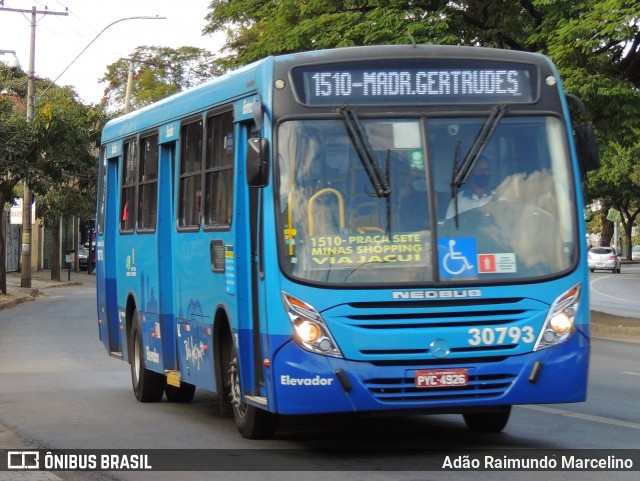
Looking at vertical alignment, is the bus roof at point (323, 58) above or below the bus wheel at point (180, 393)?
above

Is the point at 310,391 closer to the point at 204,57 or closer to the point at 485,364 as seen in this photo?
the point at 485,364

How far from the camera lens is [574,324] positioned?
921cm

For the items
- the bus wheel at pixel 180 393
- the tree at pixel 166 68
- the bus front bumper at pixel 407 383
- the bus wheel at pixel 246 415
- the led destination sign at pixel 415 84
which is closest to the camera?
the bus front bumper at pixel 407 383

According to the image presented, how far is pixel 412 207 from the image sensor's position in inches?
362

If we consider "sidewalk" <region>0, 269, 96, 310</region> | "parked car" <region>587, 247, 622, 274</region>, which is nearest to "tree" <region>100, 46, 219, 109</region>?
"sidewalk" <region>0, 269, 96, 310</region>

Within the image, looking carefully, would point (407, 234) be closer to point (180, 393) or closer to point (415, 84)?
point (415, 84)

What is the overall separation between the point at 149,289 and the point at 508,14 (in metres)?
16.1

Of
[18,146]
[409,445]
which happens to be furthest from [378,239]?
[18,146]

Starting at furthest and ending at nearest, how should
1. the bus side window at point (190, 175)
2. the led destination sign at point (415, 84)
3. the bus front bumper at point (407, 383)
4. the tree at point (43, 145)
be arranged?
1. the tree at point (43, 145)
2. the bus side window at point (190, 175)
3. the led destination sign at point (415, 84)
4. the bus front bumper at point (407, 383)

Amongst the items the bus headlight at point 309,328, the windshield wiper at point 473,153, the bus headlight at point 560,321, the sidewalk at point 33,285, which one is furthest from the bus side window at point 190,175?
the sidewalk at point 33,285

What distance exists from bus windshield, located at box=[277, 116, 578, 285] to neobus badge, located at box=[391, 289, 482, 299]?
0.30 ft

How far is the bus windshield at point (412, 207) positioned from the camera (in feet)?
29.9

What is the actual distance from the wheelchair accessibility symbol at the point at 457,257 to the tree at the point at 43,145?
100 ft

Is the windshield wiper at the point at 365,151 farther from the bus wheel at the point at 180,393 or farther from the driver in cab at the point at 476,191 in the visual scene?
the bus wheel at the point at 180,393
